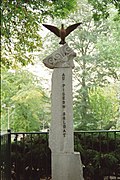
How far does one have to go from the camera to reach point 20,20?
654 cm

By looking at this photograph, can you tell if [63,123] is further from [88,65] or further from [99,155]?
[88,65]

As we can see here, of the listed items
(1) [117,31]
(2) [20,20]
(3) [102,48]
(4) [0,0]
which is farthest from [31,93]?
(4) [0,0]

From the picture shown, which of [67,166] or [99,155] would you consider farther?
[99,155]

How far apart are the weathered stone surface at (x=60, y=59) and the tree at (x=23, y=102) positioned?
6651 millimetres

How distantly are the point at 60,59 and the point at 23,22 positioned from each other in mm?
2901

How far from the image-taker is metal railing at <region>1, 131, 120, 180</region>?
184 inches

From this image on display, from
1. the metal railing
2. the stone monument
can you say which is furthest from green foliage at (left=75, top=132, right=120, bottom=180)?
the stone monument

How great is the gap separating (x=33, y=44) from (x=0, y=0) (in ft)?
5.13

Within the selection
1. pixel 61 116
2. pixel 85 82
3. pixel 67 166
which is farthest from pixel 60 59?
pixel 85 82

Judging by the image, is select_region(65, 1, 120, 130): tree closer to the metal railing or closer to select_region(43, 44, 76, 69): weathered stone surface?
the metal railing

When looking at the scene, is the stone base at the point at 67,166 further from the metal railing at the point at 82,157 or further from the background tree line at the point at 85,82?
the background tree line at the point at 85,82

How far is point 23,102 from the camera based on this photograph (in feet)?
35.0

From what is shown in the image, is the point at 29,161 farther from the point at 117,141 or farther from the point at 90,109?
the point at 90,109

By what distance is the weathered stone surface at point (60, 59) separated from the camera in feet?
13.2
